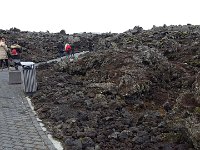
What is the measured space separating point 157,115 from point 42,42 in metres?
24.7

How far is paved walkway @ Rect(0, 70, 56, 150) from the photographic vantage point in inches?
364

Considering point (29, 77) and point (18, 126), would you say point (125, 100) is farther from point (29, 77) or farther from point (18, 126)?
point (29, 77)

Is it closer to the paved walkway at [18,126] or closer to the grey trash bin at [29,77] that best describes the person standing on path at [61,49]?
the paved walkway at [18,126]

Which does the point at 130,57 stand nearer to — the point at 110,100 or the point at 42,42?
the point at 110,100

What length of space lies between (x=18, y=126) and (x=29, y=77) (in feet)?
12.5

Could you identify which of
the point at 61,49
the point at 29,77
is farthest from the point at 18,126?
the point at 61,49

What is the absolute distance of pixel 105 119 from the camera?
10461 mm

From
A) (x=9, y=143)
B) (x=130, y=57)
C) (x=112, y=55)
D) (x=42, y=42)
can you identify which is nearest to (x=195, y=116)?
(x=9, y=143)

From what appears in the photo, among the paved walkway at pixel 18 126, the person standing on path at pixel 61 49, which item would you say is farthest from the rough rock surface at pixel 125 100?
the person standing on path at pixel 61 49

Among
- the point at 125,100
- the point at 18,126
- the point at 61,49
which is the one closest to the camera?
the point at 18,126

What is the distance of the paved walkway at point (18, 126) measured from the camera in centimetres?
924

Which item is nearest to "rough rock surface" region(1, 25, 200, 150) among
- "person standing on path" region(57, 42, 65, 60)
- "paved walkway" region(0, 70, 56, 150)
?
"paved walkway" region(0, 70, 56, 150)

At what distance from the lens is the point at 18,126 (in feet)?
35.4

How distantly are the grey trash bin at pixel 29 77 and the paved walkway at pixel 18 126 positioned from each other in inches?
15.7
